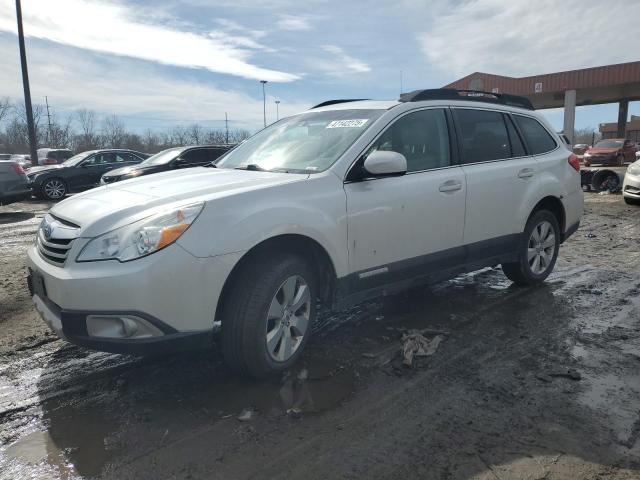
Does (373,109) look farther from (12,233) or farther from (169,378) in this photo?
(12,233)

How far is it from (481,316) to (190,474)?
9.95ft

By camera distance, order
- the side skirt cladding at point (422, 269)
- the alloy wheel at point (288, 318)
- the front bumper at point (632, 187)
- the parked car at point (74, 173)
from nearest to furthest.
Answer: the alloy wheel at point (288, 318)
the side skirt cladding at point (422, 269)
the front bumper at point (632, 187)
the parked car at point (74, 173)

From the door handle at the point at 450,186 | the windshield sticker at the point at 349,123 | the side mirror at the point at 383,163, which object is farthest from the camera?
the door handle at the point at 450,186

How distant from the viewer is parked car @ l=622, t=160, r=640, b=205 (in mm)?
11859

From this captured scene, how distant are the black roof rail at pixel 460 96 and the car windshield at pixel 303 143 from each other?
0.45m

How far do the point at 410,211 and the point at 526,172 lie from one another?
5.95ft

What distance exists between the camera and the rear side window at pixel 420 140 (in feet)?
13.4

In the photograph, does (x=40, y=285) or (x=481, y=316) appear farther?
(x=481, y=316)

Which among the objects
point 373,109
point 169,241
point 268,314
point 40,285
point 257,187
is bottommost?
point 268,314

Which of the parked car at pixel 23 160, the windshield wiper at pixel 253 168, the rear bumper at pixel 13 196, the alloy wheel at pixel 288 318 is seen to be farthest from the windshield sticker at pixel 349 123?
the parked car at pixel 23 160

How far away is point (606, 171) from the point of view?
15297 mm

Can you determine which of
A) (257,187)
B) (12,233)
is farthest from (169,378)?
(12,233)

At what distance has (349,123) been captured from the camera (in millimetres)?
4102

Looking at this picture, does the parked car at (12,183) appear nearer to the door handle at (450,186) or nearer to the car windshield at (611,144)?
the door handle at (450,186)
